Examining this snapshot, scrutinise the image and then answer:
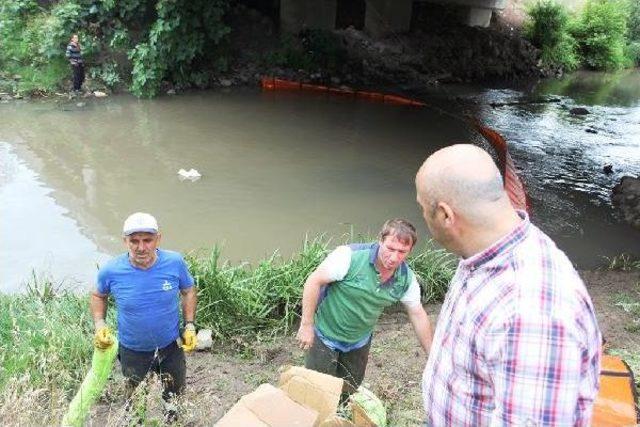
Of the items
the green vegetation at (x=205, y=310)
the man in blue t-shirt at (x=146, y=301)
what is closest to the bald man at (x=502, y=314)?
the man in blue t-shirt at (x=146, y=301)

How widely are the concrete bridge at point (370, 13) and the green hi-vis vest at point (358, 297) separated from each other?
17.2 m

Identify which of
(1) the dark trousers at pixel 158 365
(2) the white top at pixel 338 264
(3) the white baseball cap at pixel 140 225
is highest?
(3) the white baseball cap at pixel 140 225

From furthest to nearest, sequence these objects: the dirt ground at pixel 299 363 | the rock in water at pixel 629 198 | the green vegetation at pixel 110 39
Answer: the green vegetation at pixel 110 39 → the rock in water at pixel 629 198 → the dirt ground at pixel 299 363

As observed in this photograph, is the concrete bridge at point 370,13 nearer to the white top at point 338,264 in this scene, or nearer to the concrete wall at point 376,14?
the concrete wall at point 376,14

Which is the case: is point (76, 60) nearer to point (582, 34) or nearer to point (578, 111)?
point (578, 111)

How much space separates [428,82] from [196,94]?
8486 millimetres

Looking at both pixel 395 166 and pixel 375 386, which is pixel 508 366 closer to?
pixel 375 386

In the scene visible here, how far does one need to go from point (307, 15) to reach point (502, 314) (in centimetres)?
1949

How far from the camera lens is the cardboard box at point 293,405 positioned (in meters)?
2.00

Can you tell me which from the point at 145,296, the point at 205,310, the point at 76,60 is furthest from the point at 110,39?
the point at 145,296

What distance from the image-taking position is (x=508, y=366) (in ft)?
4.32

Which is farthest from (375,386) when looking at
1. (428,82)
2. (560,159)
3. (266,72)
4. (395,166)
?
(428,82)

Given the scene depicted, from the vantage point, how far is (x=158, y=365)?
3576 mm

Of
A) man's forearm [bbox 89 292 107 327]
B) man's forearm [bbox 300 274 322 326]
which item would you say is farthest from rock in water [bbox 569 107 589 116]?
man's forearm [bbox 89 292 107 327]
